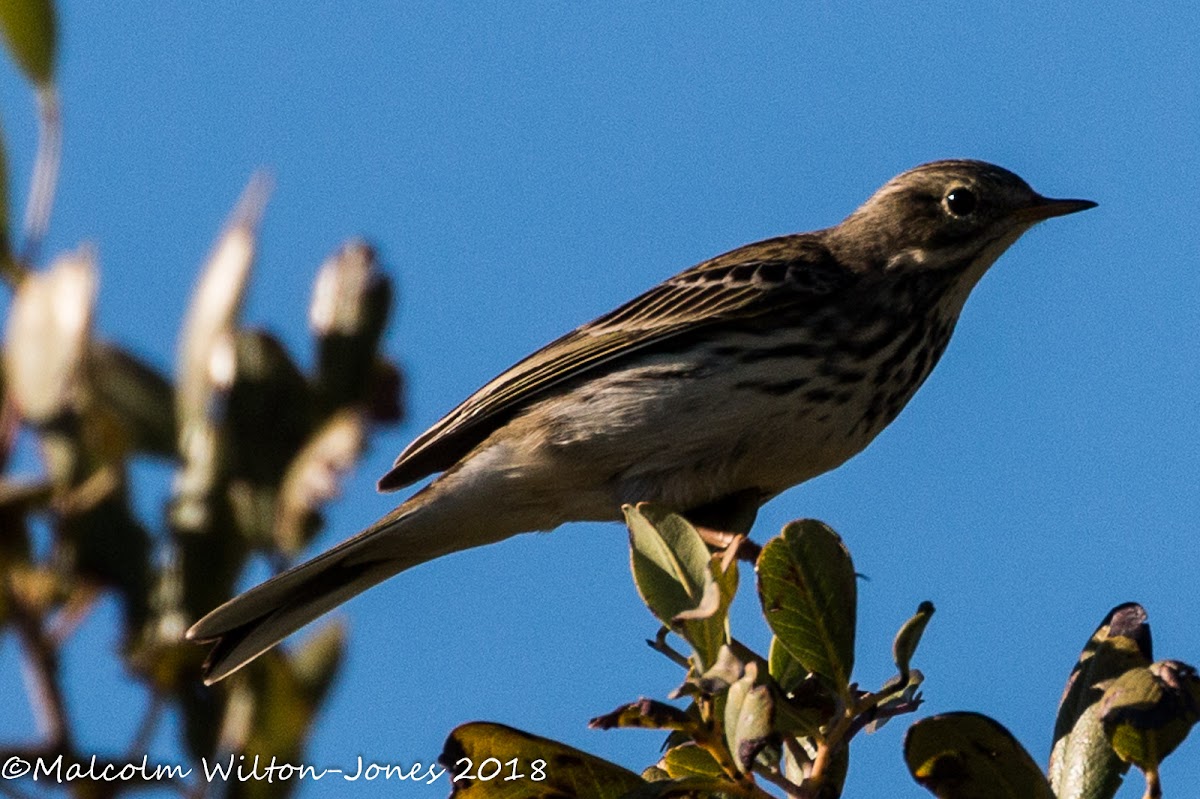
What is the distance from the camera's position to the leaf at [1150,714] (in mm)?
2867

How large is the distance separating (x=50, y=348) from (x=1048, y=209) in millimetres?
4902

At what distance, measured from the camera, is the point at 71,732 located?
84.4 inches

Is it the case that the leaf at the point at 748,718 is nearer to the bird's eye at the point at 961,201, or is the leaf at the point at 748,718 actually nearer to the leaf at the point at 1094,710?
the leaf at the point at 1094,710

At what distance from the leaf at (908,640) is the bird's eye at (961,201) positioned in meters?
4.08

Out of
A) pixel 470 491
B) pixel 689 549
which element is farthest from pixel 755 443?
pixel 689 549

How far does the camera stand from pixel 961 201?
6766 millimetres

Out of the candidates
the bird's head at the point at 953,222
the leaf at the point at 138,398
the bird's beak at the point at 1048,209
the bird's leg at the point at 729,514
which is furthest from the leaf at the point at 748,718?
the bird's beak at the point at 1048,209

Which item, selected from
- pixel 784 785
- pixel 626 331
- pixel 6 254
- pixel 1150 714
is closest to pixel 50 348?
pixel 6 254

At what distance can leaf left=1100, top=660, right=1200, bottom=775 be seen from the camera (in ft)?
9.41

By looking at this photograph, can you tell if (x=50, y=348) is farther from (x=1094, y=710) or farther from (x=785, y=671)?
(x=1094, y=710)

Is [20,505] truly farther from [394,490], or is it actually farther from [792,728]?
[394,490]

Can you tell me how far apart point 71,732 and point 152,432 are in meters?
0.73

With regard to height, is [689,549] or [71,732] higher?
[689,549]

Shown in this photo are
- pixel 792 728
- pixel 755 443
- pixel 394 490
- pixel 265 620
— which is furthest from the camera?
pixel 394 490
